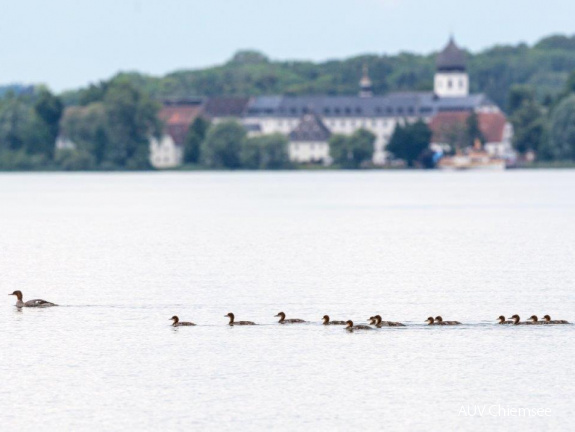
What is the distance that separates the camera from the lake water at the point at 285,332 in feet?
97.0

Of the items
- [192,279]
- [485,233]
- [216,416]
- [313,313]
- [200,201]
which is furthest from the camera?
[200,201]

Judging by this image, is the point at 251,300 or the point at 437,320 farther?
the point at 251,300

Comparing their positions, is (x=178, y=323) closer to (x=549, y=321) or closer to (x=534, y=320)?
(x=534, y=320)

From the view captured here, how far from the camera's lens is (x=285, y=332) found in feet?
129

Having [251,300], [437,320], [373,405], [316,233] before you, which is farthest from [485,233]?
[373,405]

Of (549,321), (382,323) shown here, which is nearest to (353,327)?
(382,323)

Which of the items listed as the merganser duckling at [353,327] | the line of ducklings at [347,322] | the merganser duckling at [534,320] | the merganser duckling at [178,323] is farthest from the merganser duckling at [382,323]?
the merganser duckling at [178,323]

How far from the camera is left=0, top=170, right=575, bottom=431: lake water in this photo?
29578mm

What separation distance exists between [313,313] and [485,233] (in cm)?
4013

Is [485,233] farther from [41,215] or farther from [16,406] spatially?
[16,406]

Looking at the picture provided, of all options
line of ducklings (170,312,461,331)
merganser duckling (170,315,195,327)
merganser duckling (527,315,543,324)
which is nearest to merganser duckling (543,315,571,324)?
merganser duckling (527,315,543,324)

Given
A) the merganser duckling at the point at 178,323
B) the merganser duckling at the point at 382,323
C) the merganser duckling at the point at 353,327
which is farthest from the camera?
the merganser duckling at the point at 178,323

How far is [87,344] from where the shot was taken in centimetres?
3741

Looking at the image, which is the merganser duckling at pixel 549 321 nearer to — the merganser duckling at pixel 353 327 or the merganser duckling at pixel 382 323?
the merganser duckling at pixel 382 323
